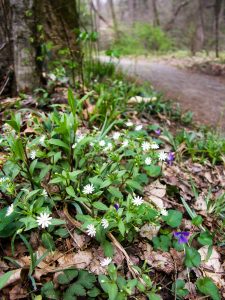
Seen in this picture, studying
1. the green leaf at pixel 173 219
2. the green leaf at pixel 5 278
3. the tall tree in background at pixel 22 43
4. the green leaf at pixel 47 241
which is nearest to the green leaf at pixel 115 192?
the green leaf at pixel 173 219

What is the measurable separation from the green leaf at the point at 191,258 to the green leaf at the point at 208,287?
0.08 meters

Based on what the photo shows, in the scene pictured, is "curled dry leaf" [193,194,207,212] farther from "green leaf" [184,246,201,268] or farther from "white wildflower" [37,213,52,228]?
"white wildflower" [37,213,52,228]

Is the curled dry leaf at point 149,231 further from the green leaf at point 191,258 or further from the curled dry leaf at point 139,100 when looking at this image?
the curled dry leaf at point 139,100

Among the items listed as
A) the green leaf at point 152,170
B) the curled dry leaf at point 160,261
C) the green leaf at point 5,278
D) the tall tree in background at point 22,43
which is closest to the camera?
the green leaf at point 5,278

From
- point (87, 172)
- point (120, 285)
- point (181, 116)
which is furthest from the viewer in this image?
point (181, 116)

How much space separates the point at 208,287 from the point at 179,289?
151 mm

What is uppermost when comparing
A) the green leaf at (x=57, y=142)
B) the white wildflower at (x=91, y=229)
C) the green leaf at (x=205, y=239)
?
the green leaf at (x=57, y=142)

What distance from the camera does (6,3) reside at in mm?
2738

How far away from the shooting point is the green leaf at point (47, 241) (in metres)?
1.48

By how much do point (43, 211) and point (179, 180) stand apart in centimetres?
117

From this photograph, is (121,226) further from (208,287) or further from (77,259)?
(208,287)

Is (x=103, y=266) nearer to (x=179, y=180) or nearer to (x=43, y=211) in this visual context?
(x=43, y=211)

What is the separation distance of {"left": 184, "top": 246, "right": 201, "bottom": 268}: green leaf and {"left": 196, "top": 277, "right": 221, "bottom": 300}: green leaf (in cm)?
8

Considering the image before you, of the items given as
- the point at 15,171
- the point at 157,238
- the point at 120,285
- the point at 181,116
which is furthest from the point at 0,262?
the point at 181,116
